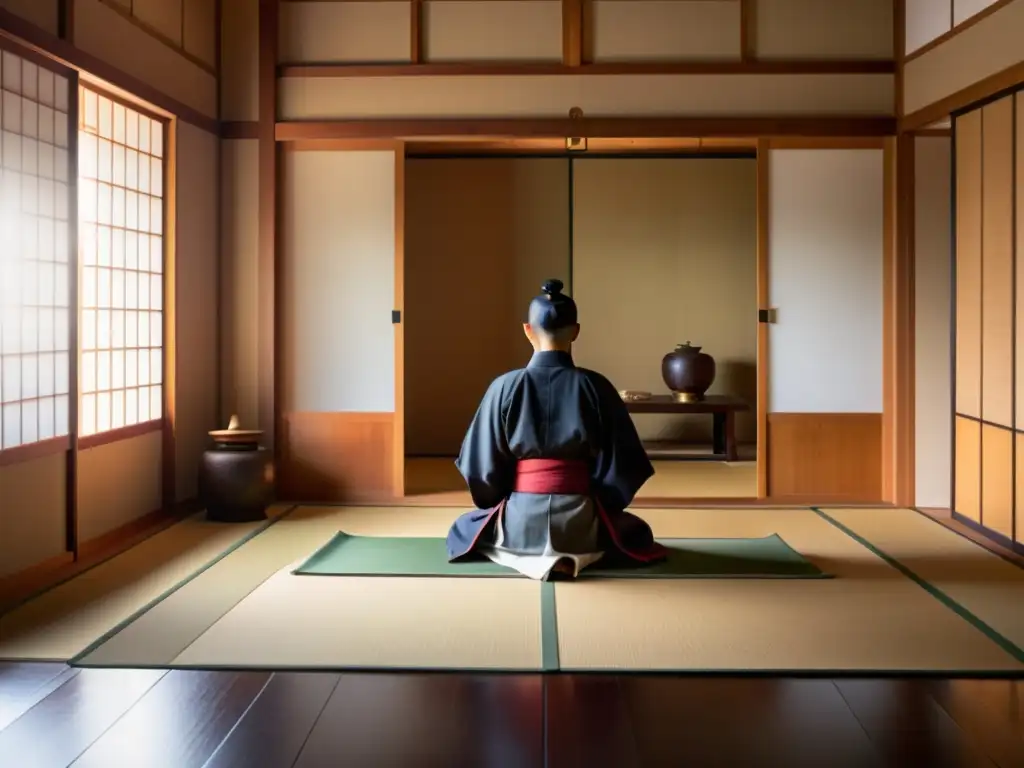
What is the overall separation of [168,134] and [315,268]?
106 cm

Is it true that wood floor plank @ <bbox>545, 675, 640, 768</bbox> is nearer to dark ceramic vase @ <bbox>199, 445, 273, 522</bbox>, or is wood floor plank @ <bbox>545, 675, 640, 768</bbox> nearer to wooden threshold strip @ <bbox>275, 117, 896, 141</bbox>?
dark ceramic vase @ <bbox>199, 445, 273, 522</bbox>

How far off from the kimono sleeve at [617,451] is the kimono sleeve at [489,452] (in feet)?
1.17

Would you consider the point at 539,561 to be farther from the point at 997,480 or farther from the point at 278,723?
the point at 997,480

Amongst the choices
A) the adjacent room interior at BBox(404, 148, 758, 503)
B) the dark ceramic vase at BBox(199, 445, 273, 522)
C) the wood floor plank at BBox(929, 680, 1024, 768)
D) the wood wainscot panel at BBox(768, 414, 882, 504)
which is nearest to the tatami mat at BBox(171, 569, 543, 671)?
the wood floor plank at BBox(929, 680, 1024, 768)

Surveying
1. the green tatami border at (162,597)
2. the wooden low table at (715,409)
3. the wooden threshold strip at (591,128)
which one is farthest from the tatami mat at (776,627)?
the wooden low table at (715,409)

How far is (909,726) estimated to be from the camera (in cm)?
252

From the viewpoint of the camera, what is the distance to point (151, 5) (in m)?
5.08

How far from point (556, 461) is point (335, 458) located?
225 cm

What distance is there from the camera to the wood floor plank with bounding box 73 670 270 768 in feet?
7.59

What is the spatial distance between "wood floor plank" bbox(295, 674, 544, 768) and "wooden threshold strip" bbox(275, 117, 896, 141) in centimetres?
367

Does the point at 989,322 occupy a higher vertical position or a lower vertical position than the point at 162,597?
higher

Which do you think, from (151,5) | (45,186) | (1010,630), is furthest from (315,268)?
(1010,630)

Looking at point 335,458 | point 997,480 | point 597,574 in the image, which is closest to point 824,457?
point 997,480

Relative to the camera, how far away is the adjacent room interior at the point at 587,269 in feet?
26.8
